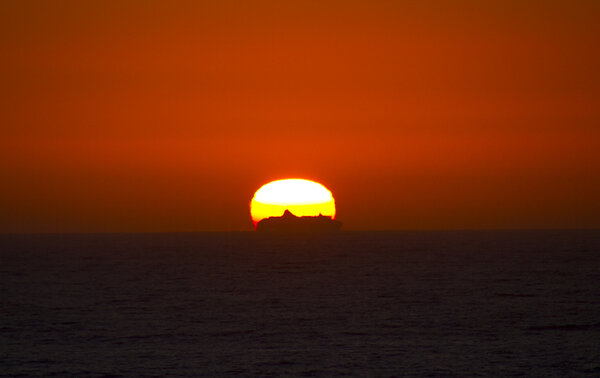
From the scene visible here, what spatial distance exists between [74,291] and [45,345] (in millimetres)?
39857

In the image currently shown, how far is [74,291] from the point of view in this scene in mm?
90688

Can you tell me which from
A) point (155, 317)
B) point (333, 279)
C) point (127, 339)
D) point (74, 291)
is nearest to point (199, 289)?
point (74, 291)

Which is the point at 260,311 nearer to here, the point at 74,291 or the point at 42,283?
the point at 74,291

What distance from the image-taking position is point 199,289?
93500 millimetres

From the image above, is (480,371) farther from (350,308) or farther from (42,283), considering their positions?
(42,283)

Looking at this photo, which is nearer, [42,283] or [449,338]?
[449,338]

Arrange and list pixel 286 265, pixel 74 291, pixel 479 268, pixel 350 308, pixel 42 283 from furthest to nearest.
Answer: pixel 286 265
pixel 479 268
pixel 42 283
pixel 74 291
pixel 350 308

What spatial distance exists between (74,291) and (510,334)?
1984 inches

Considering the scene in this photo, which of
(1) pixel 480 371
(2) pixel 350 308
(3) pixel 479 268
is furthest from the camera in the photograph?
(3) pixel 479 268

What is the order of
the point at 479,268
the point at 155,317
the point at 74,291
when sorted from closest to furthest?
the point at 155,317, the point at 74,291, the point at 479,268

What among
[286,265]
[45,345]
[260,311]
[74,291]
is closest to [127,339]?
[45,345]

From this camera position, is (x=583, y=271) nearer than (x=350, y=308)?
No

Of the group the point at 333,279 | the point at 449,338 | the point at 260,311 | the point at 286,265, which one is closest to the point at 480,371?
the point at 449,338

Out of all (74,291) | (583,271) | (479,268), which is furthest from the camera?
(479,268)
